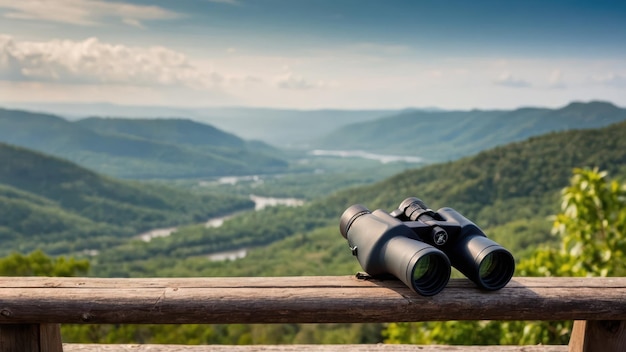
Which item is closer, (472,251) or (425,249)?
(425,249)

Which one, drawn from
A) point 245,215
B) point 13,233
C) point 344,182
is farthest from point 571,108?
point 13,233

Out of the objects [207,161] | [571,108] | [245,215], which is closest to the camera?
[245,215]

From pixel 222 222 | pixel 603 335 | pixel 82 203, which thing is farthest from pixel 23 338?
pixel 82 203

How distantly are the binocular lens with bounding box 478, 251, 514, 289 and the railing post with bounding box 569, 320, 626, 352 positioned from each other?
307 millimetres

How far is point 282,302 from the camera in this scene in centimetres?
154

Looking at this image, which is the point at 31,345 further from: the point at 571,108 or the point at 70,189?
the point at 571,108

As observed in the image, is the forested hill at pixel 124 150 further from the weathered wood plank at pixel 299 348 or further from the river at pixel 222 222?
the weathered wood plank at pixel 299 348

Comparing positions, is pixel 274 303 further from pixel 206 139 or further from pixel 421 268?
pixel 206 139

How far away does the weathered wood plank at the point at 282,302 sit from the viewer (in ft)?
5.01

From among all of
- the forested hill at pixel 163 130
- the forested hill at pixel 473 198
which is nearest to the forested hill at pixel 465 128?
the forested hill at pixel 163 130

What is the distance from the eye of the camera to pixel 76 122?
533 ft

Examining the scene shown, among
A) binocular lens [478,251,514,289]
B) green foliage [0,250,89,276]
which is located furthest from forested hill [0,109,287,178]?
binocular lens [478,251,514,289]

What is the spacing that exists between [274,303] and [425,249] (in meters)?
0.43

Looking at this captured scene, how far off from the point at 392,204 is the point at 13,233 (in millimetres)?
44245
